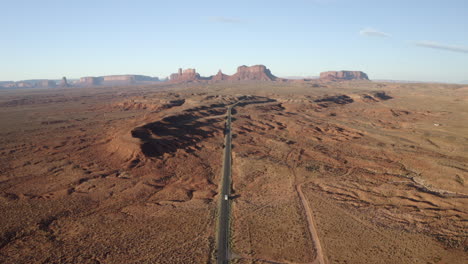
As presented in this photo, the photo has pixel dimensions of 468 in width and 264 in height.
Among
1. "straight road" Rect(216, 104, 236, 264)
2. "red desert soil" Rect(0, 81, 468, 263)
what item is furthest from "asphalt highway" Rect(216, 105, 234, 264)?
"red desert soil" Rect(0, 81, 468, 263)

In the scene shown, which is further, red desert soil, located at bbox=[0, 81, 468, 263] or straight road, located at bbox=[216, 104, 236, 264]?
red desert soil, located at bbox=[0, 81, 468, 263]

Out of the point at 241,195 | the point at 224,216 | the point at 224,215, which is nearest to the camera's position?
the point at 224,216

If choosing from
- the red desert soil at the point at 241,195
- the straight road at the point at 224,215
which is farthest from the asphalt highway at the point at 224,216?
the red desert soil at the point at 241,195

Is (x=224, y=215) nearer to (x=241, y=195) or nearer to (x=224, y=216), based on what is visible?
(x=224, y=216)

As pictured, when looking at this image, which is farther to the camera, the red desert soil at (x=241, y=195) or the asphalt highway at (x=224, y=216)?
the red desert soil at (x=241, y=195)

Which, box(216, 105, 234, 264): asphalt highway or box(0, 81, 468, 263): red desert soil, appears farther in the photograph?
box(0, 81, 468, 263): red desert soil

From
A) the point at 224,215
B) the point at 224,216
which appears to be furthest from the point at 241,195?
the point at 224,216

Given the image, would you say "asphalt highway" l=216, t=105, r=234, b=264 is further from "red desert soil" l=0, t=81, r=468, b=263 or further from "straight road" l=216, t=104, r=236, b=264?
"red desert soil" l=0, t=81, r=468, b=263

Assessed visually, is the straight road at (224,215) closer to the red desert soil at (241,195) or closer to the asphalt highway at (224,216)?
the asphalt highway at (224,216)

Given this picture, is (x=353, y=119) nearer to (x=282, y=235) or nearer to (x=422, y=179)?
(x=422, y=179)
